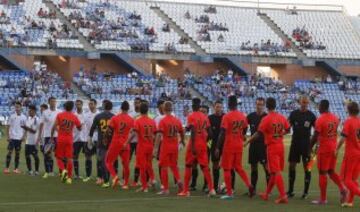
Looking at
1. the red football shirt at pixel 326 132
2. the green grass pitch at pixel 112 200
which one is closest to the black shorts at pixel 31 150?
the green grass pitch at pixel 112 200

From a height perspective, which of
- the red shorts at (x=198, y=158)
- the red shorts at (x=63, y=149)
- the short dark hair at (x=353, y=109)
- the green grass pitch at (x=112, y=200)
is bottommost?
the green grass pitch at (x=112, y=200)

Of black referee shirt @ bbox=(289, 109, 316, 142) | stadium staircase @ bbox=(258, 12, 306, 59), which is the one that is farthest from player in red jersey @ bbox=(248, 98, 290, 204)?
stadium staircase @ bbox=(258, 12, 306, 59)

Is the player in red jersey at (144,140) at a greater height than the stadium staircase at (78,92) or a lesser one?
lesser

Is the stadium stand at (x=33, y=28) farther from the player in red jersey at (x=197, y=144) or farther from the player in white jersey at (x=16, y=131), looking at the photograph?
the player in red jersey at (x=197, y=144)

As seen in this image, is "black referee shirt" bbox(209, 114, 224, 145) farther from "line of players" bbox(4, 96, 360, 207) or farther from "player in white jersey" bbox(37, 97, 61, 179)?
"player in white jersey" bbox(37, 97, 61, 179)

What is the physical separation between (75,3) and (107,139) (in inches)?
1813

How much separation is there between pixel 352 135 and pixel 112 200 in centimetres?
500

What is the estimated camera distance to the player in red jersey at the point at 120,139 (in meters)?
20.7

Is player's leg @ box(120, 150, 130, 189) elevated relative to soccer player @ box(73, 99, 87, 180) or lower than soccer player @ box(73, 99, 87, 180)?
lower

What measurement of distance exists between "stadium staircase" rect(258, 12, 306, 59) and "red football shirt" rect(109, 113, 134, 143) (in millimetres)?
50773

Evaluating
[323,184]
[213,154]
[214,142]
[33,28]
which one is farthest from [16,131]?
[33,28]

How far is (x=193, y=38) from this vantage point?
67750 mm

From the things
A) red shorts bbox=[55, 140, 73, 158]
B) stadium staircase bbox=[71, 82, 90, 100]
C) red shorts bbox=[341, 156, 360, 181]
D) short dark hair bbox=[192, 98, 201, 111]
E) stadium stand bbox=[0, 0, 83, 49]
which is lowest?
red shorts bbox=[341, 156, 360, 181]

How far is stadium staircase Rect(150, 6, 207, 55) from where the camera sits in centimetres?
6712
